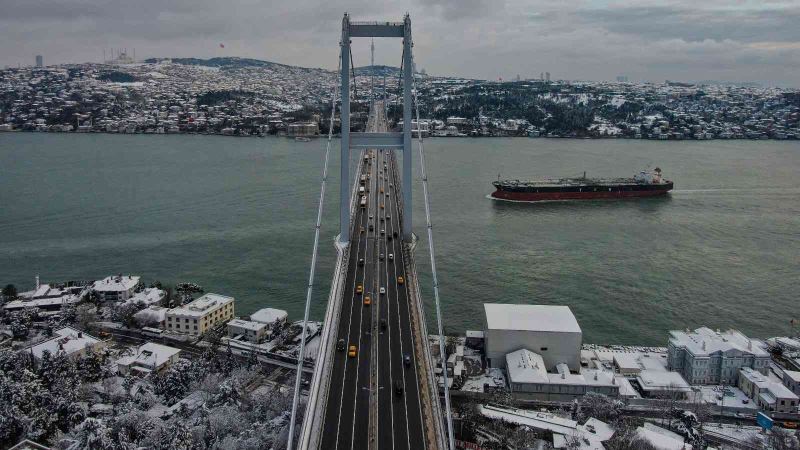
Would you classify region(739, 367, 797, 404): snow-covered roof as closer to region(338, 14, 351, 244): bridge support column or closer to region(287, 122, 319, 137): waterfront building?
region(338, 14, 351, 244): bridge support column

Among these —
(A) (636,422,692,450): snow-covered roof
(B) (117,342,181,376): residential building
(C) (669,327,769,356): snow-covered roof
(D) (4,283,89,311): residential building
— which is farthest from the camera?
(D) (4,283,89,311): residential building

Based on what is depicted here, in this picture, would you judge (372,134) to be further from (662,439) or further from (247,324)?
(662,439)

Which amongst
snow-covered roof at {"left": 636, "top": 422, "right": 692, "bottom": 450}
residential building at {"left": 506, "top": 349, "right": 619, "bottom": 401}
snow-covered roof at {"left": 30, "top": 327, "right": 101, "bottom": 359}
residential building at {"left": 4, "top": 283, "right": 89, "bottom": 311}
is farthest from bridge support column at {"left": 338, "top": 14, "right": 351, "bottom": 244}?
residential building at {"left": 4, "top": 283, "right": 89, "bottom": 311}

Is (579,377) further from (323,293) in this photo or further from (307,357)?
(323,293)

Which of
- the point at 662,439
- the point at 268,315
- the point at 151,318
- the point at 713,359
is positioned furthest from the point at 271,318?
the point at 713,359

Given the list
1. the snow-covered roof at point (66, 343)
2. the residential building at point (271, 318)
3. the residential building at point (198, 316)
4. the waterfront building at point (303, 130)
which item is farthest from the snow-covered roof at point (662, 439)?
the waterfront building at point (303, 130)

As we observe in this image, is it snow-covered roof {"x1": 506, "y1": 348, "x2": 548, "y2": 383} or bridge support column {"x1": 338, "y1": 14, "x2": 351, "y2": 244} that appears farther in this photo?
bridge support column {"x1": 338, "y1": 14, "x2": 351, "y2": 244}
